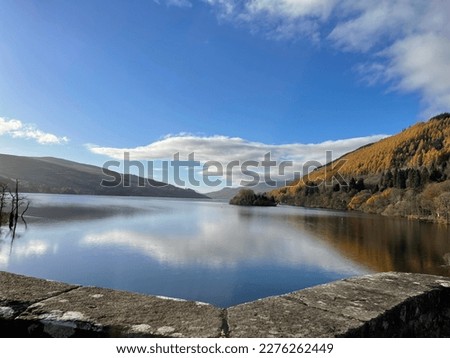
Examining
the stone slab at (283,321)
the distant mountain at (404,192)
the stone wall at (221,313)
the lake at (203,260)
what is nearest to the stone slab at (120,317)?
the stone wall at (221,313)

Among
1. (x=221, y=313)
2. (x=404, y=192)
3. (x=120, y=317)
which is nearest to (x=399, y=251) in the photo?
(x=221, y=313)

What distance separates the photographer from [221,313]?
252 cm

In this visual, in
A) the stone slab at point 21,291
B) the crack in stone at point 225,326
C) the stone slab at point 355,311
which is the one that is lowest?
the stone slab at point 355,311

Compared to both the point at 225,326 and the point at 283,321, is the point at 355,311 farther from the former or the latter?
the point at 225,326

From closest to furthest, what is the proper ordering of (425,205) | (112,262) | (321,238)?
(112,262), (321,238), (425,205)

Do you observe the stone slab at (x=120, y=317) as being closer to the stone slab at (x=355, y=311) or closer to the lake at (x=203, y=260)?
the stone slab at (x=355, y=311)

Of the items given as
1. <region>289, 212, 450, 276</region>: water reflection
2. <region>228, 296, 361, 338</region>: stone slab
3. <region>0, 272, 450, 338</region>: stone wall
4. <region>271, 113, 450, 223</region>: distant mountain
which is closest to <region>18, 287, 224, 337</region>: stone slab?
<region>0, 272, 450, 338</region>: stone wall

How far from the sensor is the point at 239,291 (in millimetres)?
20203

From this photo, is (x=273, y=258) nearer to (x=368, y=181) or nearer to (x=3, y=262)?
(x=3, y=262)

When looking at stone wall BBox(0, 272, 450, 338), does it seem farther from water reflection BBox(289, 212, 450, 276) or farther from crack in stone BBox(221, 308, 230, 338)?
water reflection BBox(289, 212, 450, 276)

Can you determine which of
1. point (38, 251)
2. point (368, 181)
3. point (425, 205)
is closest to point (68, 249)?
point (38, 251)

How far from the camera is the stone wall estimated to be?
2.26 metres

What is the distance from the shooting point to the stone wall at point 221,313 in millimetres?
2262

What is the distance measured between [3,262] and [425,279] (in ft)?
97.4
